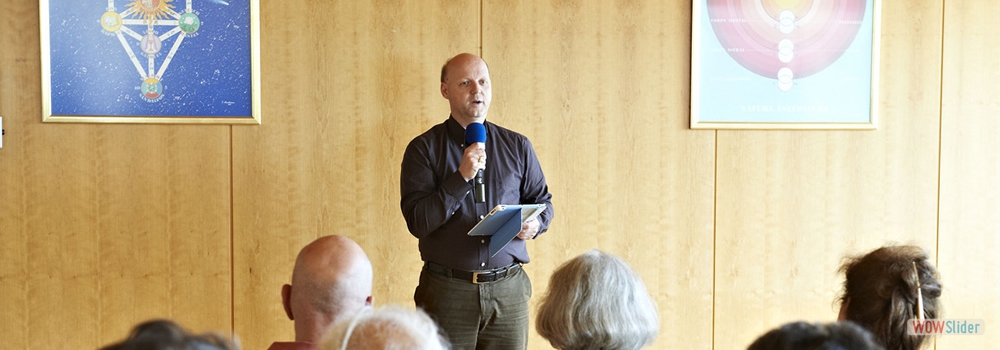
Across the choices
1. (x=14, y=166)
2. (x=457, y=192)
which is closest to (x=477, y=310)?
(x=457, y=192)

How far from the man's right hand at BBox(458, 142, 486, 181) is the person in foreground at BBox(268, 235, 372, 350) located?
0.87 metres

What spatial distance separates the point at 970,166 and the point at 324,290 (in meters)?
3.62

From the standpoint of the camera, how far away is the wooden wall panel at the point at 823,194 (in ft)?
13.4

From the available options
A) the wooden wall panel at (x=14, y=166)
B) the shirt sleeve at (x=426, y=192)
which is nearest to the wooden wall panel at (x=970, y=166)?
the shirt sleeve at (x=426, y=192)

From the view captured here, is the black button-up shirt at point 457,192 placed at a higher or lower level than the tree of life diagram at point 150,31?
lower

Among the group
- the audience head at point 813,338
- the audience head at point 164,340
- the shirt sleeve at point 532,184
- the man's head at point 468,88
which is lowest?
the audience head at point 813,338

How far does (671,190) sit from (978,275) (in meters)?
1.73

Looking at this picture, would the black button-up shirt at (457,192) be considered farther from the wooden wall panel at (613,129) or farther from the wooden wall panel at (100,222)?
the wooden wall panel at (100,222)

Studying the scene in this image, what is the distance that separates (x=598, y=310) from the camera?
1999 mm

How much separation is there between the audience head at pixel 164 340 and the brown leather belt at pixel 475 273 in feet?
7.17

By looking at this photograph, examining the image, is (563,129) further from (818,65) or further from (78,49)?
(78,49)

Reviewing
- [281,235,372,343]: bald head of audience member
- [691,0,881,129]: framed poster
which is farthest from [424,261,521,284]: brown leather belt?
[691,0,881,129]: framed poster

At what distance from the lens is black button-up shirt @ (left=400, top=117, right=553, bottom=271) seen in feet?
10.0

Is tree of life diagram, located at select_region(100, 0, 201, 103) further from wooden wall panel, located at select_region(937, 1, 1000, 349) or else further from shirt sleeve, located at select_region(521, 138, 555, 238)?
wooden wall panel, located at select_region(937, 1, 1000, 349)
